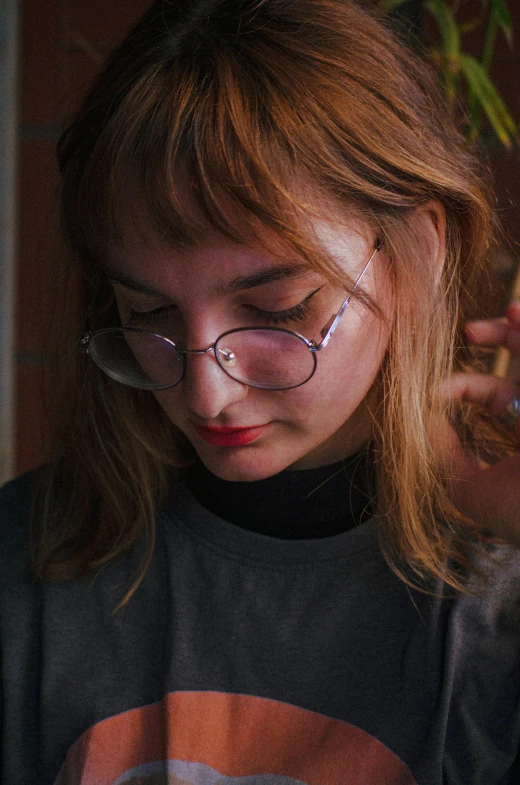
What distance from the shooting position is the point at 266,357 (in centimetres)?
96

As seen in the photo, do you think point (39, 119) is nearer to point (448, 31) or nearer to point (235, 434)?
point (448, 31)

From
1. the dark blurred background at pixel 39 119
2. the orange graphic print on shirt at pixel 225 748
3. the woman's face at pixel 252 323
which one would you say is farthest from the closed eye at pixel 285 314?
the dark blurred background at pixel 39 119

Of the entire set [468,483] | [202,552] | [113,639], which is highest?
[468,483]

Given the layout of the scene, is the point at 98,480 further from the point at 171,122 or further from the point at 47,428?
the point at 171,122

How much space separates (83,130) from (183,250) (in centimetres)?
26

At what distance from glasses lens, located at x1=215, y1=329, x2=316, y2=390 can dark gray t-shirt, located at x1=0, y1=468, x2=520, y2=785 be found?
306 millimetres

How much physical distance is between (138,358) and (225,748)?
530 mm

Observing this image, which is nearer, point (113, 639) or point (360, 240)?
point (360, 240)

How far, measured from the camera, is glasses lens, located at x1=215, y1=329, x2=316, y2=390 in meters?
0.95

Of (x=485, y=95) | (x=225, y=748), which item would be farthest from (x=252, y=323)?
(x=485, y=95)

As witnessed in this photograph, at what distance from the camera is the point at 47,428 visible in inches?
54.3

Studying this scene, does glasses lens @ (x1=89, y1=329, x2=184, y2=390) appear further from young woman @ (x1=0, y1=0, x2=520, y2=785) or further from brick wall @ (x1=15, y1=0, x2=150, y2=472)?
brick wall @ (x1=15, y1=0, x2=150, y2=472)

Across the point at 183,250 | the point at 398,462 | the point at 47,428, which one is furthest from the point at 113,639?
the point at 183,250

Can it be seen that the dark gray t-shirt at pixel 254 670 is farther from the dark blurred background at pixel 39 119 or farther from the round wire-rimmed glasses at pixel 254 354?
the dark blurred background at pixel 39 119
